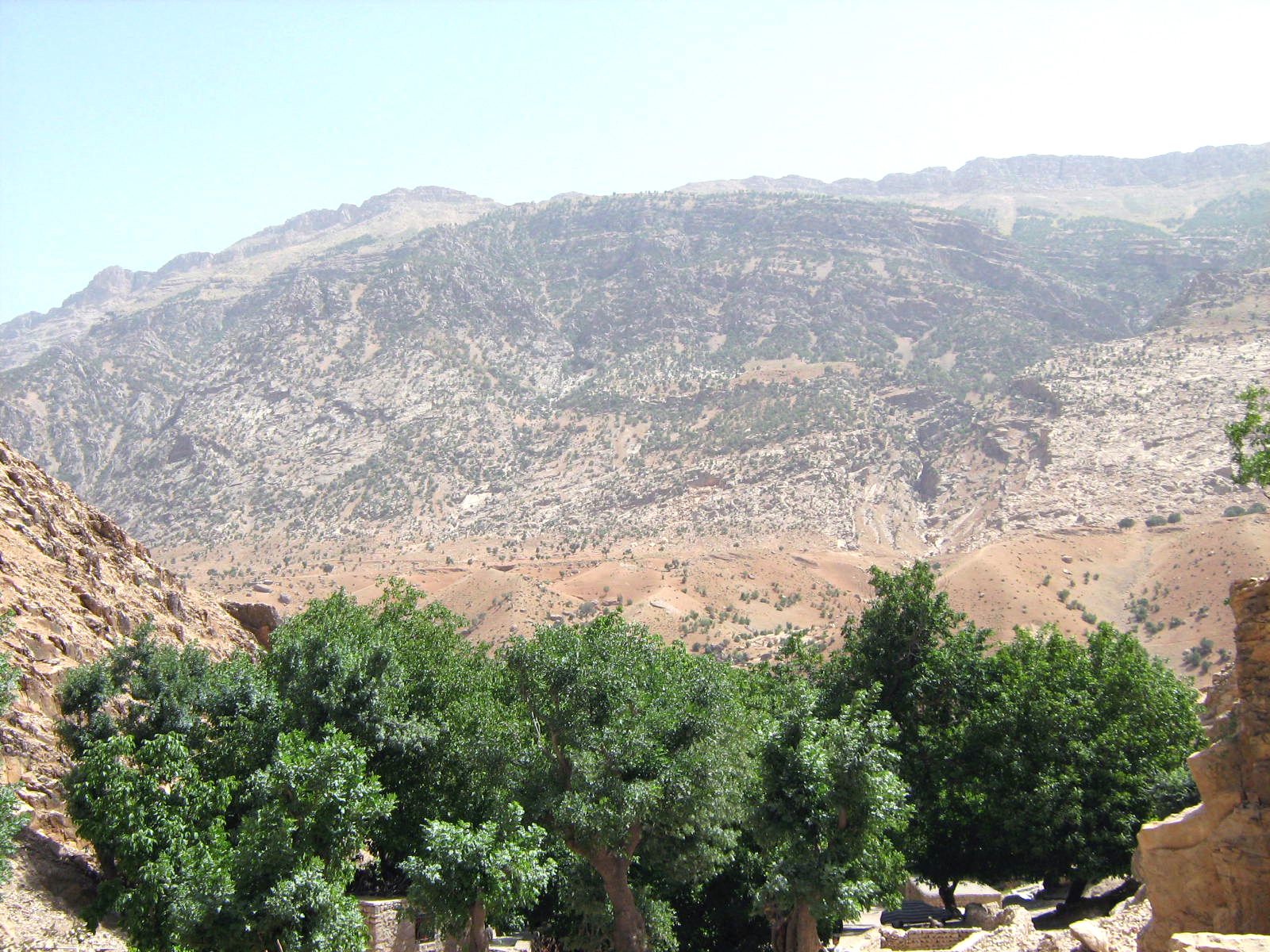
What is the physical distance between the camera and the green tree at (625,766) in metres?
15.6

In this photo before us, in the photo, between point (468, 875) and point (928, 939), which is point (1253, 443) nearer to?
point (928, 939)

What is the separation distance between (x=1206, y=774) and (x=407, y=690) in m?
14.6

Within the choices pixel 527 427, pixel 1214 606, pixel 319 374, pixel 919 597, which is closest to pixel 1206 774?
pixel 919 597

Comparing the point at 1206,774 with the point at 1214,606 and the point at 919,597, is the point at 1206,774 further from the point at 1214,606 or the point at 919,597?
the point at 1214,606

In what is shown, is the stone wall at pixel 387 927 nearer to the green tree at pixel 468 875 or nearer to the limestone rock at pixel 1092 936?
the green tree at pixel 468 875

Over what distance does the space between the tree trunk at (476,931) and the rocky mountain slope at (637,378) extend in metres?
65.8

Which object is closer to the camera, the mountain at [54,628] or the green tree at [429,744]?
the green tree at [429,744]

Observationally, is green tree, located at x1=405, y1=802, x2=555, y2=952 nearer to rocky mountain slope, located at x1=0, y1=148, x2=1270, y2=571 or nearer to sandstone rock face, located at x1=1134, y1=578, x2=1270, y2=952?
sandstone rock face, located at x1=1134, y1=578, x2=1270, y2=952

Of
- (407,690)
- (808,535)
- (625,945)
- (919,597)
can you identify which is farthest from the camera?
(808,535)

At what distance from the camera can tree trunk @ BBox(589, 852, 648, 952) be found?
16.1 m

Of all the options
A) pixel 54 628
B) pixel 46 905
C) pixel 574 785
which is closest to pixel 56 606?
pixel 54 628

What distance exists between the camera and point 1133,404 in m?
83.1

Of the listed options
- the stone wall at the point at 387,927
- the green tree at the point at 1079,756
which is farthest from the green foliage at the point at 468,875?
the green tree at the point at 1079,756

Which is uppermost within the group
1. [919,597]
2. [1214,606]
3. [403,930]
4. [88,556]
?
[88,556]
